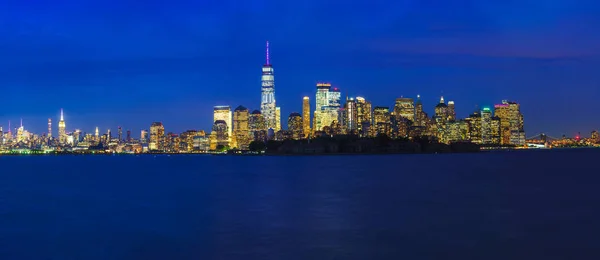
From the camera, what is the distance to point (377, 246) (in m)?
30.1

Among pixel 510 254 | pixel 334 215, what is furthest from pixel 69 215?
pixel 510 254

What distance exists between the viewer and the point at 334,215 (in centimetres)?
4269

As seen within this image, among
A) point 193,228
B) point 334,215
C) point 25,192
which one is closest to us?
point 193,228

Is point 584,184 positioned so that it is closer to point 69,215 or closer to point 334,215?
point 334,215

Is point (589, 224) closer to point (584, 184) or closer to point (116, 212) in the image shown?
point (116, 212)

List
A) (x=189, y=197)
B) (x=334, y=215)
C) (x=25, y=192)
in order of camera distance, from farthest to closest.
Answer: (x=25, y=192), (x=189, y=197), (x=334, y=215)

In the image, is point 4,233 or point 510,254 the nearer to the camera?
point 510,254

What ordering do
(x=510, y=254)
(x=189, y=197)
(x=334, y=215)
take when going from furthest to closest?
(x=189, y=197) < (x=334, y=215) < (x=510, y=254)

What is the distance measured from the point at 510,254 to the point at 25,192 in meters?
53.4

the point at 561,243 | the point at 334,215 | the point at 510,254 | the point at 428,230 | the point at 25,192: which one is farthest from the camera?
the point at 25,192

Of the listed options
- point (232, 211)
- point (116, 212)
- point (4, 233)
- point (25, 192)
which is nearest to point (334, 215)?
point (232, 211)

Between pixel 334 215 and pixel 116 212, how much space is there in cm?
1556

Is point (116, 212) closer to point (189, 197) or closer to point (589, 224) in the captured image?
point (189, 197)

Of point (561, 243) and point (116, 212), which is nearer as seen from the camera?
point (561, 243)
